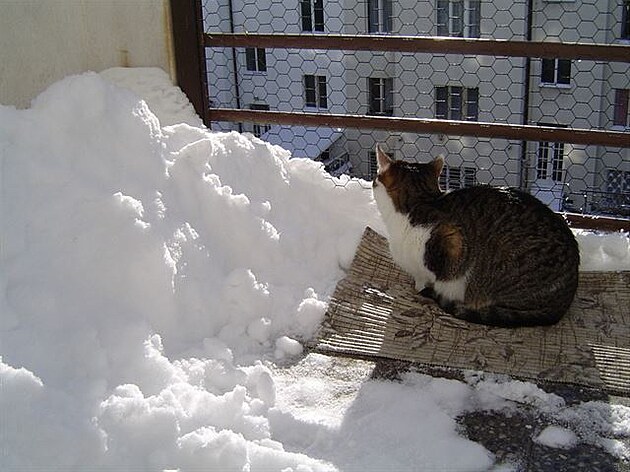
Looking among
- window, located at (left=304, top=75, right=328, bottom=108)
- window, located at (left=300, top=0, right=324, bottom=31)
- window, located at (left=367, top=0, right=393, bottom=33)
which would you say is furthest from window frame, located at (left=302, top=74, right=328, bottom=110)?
window, located at (left=367, top=0, right=393, bottom=33)

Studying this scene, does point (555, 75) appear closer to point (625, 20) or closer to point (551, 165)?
point (625, 20)

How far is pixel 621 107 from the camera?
263 inches

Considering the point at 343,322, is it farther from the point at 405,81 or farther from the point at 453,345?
the point at 405,81

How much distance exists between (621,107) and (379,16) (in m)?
2.52

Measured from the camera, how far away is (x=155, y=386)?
185 centimetres

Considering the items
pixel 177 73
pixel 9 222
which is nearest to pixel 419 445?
pixel 9 222

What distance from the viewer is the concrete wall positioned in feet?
8.63

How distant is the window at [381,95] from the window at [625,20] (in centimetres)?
208

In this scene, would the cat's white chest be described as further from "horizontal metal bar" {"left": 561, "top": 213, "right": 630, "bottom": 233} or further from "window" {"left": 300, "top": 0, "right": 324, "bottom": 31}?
"window" {"left": 300, "top": 0, "right": 324, "bottom": 31}

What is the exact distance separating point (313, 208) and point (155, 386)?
129 centimetres

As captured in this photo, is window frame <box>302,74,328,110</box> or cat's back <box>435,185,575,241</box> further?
window frame <box>302,74,328,110</box>

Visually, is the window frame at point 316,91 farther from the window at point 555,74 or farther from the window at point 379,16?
the window at point 555,74

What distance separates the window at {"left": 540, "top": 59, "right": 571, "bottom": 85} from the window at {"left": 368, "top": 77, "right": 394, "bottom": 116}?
1.40 m

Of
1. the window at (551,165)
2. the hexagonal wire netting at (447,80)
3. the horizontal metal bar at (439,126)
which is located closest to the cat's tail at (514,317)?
the horizontal metal bar at (439,126)
